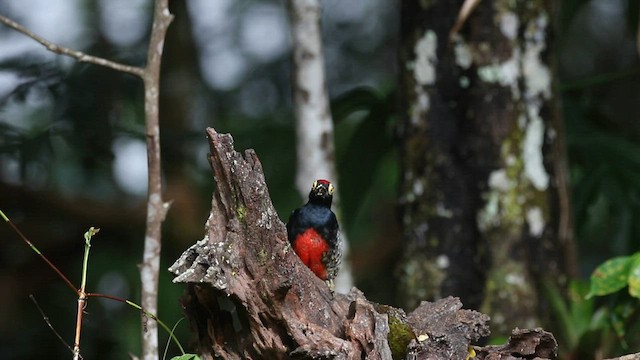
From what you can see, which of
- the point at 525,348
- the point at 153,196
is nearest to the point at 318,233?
the point at 153,196

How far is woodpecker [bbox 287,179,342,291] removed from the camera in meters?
3.63

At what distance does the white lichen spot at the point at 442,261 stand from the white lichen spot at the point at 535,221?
1.56 feet

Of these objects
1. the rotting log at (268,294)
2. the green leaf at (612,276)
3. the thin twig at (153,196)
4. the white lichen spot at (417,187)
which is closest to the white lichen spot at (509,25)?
the white lichen spot at (417,187)

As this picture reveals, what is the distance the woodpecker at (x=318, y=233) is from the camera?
3631 millimetres

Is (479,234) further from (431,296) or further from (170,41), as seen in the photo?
(170,41)

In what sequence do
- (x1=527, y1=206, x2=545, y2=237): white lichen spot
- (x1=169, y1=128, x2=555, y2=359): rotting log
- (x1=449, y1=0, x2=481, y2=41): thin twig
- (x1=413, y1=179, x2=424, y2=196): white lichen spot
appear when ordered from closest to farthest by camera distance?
(x1=169, y1=128, x2=555, y2=359): rotting log → (x1=449, y1=0, x2=481, y2=41): thin twig → (x1=527, y1=206, x2=545, y2=237): white lichen spot → (x1=413, y1=179, x2=424, y2=196): white lichen spot

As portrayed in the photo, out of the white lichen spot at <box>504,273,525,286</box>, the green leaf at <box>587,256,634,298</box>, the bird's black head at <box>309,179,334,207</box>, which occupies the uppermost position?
the bird's black head at <box>309,179,334,207</box>

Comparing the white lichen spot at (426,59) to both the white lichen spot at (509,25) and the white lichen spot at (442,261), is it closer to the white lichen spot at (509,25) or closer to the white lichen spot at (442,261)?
the white lichen spot at (509,25)

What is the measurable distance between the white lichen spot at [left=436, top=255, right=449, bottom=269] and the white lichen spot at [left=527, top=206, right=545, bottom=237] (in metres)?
0.47

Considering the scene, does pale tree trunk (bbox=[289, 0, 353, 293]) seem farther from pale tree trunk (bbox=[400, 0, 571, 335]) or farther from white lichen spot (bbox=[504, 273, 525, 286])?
white lichen spot (bbox=[504, 273, 525, 286])

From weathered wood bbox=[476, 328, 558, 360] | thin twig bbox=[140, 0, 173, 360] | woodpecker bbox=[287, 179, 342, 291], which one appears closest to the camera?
weathered wood bbox=[476, 328, 558, 360]

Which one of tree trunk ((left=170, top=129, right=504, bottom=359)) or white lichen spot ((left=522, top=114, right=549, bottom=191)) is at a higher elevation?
white lichen spot ((left=522, top=114, right=549, bottom=191))

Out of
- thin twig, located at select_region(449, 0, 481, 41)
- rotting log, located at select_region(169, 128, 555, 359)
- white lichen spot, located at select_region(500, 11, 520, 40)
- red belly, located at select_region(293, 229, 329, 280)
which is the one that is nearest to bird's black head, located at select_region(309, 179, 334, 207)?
red belly, located at select_region(293, 229, 329, 280)

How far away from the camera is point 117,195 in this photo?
721cm
